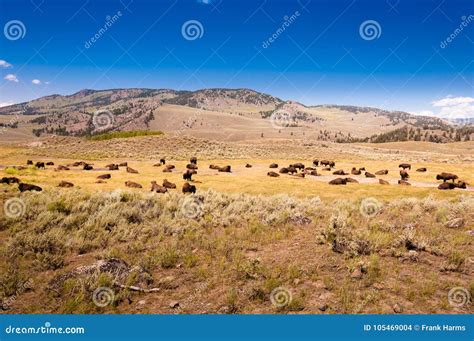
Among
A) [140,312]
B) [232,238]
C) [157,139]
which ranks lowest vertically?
[140,312]

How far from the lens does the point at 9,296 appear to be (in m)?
8.63

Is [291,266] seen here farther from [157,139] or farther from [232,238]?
[157,139]

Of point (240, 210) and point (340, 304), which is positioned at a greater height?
point (240, 210)

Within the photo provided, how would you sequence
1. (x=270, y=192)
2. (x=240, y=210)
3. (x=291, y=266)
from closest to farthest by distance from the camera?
(x=291, y=266) < (x=240, y=210) < (x=270, y=192)

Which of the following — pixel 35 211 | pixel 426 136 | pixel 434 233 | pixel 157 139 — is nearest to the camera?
pixel 434 233

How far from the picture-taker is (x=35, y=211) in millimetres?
13781

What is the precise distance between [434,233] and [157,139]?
209 feet

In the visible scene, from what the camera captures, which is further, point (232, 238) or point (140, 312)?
point (232, 238)

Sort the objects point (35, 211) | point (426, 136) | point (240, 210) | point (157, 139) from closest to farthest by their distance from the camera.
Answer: point (35, 211), point (240, 210), point (157, 139), point (426, 136)

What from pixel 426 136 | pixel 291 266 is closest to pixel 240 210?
pixel 291 266

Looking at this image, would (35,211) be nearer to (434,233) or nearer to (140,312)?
(140,312)

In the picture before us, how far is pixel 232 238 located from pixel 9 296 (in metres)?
6.66

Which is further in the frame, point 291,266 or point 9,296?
point 291,266

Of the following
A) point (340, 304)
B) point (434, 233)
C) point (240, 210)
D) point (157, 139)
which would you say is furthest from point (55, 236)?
point (157, 139)
